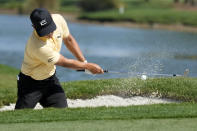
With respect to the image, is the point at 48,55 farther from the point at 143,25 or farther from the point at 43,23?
the point at 143,25

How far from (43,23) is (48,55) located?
0.39 metres

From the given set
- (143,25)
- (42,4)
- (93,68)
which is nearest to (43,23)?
(93,68)

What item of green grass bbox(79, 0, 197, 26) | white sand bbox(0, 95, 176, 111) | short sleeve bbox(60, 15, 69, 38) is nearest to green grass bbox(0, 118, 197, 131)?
short sleeve bbox(60, 15, 69, 38)

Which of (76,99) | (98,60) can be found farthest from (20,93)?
(98,60)

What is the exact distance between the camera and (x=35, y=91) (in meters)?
8.33

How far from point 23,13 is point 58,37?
223ft

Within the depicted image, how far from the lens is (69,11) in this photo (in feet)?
238

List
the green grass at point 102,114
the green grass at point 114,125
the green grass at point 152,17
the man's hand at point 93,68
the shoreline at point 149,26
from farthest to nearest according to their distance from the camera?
the green grass at point 152,17 < the shoreline at point 149,26 < the man's hand at point 93,68 < the green grass at point 102,114 < the green grass at point 114,125

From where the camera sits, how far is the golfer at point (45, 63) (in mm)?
7672

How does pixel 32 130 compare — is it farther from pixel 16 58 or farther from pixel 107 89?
pixel 16 58

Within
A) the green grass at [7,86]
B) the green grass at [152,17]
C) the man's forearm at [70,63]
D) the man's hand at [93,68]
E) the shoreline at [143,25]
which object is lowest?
the shoreline at [143,25]

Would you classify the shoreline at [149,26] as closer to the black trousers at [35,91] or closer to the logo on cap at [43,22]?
the black trousers at [35,91]

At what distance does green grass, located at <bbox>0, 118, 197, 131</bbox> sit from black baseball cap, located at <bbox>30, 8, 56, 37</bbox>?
111cm

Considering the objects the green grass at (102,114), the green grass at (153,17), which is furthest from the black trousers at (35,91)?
the green grass at (153,17)
